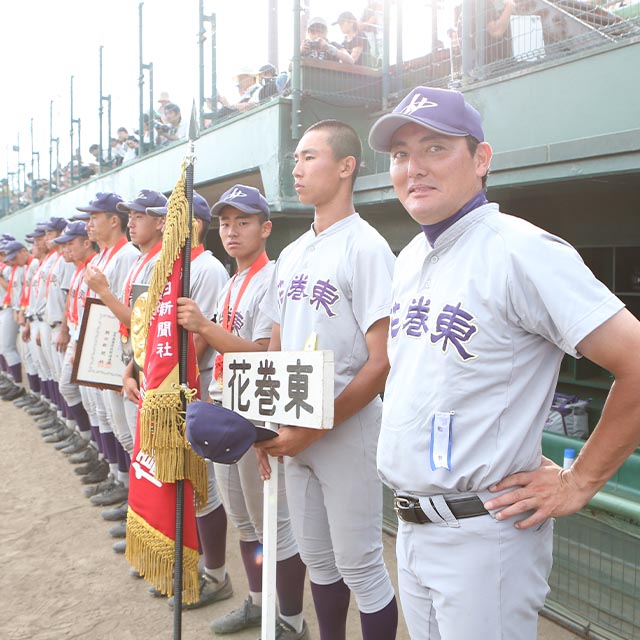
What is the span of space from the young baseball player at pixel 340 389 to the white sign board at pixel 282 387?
0.13m

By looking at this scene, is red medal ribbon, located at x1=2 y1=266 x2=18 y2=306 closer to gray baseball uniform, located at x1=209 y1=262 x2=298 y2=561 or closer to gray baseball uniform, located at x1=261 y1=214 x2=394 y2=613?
gray baseball uniform, located at x1=209 y1=262 x2=298 y2=561

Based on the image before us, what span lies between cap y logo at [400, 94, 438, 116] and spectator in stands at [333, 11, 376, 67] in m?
5.40

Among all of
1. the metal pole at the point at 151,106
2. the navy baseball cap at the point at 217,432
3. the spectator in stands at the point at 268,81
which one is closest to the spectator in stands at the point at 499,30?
the spectator in stands at the point at 268,81

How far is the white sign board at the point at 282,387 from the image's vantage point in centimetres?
195

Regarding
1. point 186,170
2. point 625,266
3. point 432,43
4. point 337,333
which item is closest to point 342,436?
point 337,333

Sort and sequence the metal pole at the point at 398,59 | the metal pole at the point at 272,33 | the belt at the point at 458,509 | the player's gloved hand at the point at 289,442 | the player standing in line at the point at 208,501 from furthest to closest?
the metal pole at the point at 272,33, the metal pole at the point at 398,59, the player standing in line at the point at 208,501, the player's gloved hand at the point at 289,442, the belt at the point at 458,509

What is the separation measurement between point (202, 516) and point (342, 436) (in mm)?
1379

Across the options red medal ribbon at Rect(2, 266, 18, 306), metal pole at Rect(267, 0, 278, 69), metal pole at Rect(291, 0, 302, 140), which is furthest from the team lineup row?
red medal ribbon at Rect(2, 266, 18, 306)

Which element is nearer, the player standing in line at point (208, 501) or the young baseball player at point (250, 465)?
the young baseball player at point (250, 465)

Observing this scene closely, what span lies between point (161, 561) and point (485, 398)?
1770 mm

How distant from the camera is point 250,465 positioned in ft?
9.27

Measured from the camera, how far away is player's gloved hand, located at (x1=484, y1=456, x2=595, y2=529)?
1413 millimetres

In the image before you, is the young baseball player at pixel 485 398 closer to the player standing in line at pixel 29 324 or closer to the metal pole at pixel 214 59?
the metal pole at pixel 214 59

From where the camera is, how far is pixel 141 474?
2760 mm
